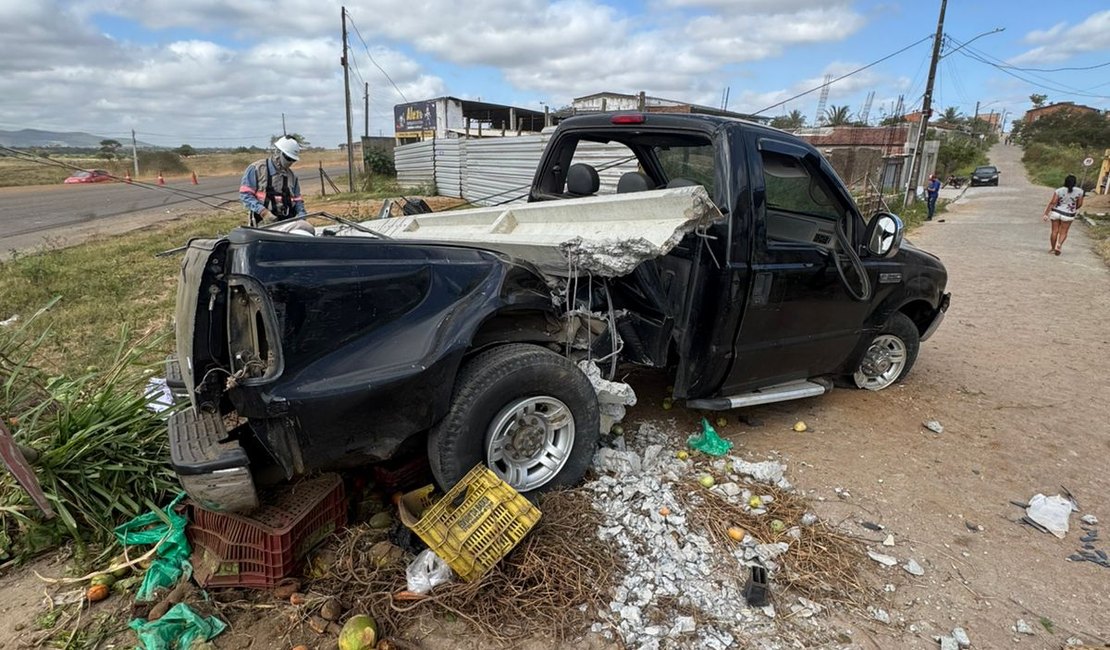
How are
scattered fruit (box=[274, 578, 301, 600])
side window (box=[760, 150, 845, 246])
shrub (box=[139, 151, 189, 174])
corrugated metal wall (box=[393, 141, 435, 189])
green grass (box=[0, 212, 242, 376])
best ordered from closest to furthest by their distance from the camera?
scattered fruit (box=[274, 578, 301, 600])
side window (box=[760, 150, 845, 246])
green grass (box=[0, 212, 242, 376])
corrugated metal wall (box=[393, 141, 435, 189])
shrub (box=[139, 151, 189, 174])

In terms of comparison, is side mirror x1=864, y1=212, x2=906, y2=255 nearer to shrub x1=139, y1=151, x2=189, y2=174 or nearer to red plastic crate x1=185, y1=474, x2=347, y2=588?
red plastic crate x1=185, y1=474, x2=347, y2=588

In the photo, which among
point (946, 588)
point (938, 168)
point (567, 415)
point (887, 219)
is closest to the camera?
point (946, 588)

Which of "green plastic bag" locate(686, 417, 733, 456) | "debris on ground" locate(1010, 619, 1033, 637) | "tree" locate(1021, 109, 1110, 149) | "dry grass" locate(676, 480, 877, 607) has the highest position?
"tree" locate(1021, 109, 1110, 149)

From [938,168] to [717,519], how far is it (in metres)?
51.5

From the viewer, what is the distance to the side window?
3566 mm

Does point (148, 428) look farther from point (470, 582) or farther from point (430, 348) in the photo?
point (470, 582)

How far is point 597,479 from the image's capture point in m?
3.24

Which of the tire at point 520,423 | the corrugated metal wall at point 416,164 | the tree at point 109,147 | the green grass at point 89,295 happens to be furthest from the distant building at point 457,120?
the tire at point 520,423

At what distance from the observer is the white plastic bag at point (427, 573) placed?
244cm

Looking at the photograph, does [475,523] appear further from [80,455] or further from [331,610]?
[80,455]

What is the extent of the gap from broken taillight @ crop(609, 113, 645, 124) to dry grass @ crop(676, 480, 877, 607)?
221 cm

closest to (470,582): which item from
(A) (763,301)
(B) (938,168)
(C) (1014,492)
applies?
(A) (763,301)

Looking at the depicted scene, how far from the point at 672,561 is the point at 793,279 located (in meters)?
1.85

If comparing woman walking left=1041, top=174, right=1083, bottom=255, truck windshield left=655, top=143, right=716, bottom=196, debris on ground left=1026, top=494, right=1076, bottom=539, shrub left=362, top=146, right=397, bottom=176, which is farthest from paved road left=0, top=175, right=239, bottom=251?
woman walking left=1041, top=174, right=1083, bottom=255
